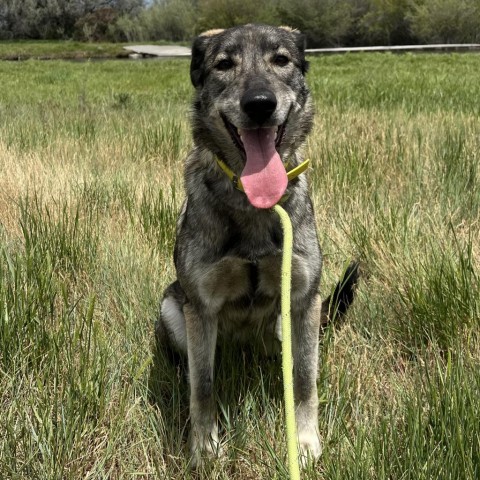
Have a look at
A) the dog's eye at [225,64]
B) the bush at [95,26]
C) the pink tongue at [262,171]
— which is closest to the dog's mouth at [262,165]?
the pink tongue at [262,171]

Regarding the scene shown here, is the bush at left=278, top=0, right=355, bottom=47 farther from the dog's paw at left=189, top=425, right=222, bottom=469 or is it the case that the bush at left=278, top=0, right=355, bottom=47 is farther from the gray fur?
the dog's paw at left=189, top=425, right=222, bottom=469

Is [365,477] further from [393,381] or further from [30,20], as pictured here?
[30,20]

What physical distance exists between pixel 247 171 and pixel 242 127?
160 mm

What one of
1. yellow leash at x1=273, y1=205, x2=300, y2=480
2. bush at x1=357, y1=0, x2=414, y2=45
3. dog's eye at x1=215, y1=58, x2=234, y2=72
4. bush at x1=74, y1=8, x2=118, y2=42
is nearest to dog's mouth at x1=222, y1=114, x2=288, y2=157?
dog's eye at x1=215, y1=58, x2=234, y2=72

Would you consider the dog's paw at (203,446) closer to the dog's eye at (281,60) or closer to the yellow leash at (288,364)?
the yellow leash at (288,364)

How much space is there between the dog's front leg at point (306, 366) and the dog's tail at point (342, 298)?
0.26 metres

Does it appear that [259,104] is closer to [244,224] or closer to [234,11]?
[244,224]

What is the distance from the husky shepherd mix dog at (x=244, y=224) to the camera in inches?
77.2

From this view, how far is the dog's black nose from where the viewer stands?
1.87 m

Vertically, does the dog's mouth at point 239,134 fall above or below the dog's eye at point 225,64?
below

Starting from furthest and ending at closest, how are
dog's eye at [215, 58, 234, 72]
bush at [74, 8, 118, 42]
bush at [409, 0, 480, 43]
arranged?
bush at [74, 8, 118, 42]
bush at [409, 0, 480, 43]
dog's eye at [215, 58, 234, 72]

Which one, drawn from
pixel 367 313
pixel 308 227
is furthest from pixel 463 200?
pixel 308 227

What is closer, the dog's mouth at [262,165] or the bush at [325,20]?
the dog's mouth at [262,165]

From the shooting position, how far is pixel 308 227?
217 cm
